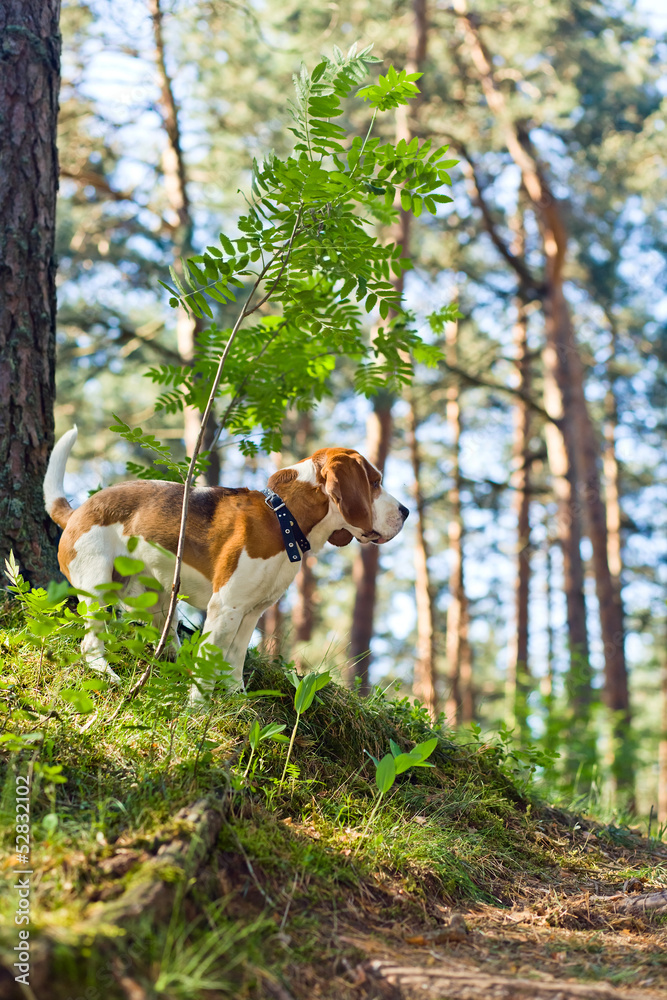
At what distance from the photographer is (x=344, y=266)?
4121 mm

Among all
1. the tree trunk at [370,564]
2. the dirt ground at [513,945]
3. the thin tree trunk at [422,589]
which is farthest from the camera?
the thin tree trunk at [422,589]

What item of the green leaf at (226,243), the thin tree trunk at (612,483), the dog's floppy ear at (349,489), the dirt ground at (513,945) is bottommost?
the dirt ground at (513,945)

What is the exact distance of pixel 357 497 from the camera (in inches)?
161

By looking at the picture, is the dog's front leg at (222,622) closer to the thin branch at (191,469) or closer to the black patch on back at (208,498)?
the thin branch at (191,469)

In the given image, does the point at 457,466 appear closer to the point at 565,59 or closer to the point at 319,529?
the point at 565,59

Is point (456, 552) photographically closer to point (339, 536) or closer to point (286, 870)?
point (339, 536)

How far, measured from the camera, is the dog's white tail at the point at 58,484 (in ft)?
14.6

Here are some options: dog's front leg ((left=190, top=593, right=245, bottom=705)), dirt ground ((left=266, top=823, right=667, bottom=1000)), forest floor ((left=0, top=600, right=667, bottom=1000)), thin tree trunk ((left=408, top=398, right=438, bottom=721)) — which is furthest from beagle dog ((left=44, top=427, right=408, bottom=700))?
thin tree trunk ((left=408, top=398, right=438, bottom=721))

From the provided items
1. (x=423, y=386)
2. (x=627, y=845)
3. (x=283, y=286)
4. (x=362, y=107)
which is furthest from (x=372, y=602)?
(x=362, y=107)

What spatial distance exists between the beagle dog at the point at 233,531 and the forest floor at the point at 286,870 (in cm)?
50


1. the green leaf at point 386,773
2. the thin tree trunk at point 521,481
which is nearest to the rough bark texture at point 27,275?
the green leaf at point 386,773

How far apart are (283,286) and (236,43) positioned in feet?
44.3

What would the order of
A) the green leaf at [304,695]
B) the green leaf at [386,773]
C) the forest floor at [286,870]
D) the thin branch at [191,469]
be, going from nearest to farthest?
the forest floor at [286,870], the thin branch at [191,469], the green leaf at [386,773], the green leaf at [304,695]

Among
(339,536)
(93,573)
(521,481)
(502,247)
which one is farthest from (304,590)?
(93,573)
